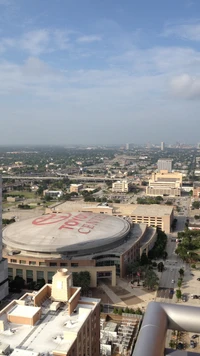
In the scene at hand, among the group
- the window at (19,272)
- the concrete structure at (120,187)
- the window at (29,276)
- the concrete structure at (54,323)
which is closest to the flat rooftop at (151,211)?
the window at (29,276)

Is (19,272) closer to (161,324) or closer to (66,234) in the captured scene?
(66,234)

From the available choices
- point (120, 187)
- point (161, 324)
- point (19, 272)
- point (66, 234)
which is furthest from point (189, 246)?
point (120, 187)

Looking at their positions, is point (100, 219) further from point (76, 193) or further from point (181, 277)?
point (76, 193)

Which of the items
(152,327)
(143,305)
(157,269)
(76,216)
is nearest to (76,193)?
(76,216)

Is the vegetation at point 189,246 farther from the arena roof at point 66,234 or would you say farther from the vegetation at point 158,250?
the arena roof at point 66,234

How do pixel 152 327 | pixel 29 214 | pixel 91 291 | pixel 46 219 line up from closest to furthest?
pixel 152 327 < pixel 91 291 < pixel 46 219 < pixel 29 214

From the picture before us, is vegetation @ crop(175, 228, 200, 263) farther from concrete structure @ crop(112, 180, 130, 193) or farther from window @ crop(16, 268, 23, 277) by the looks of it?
concrete structure @ crop(112, 180, 130, 193)
